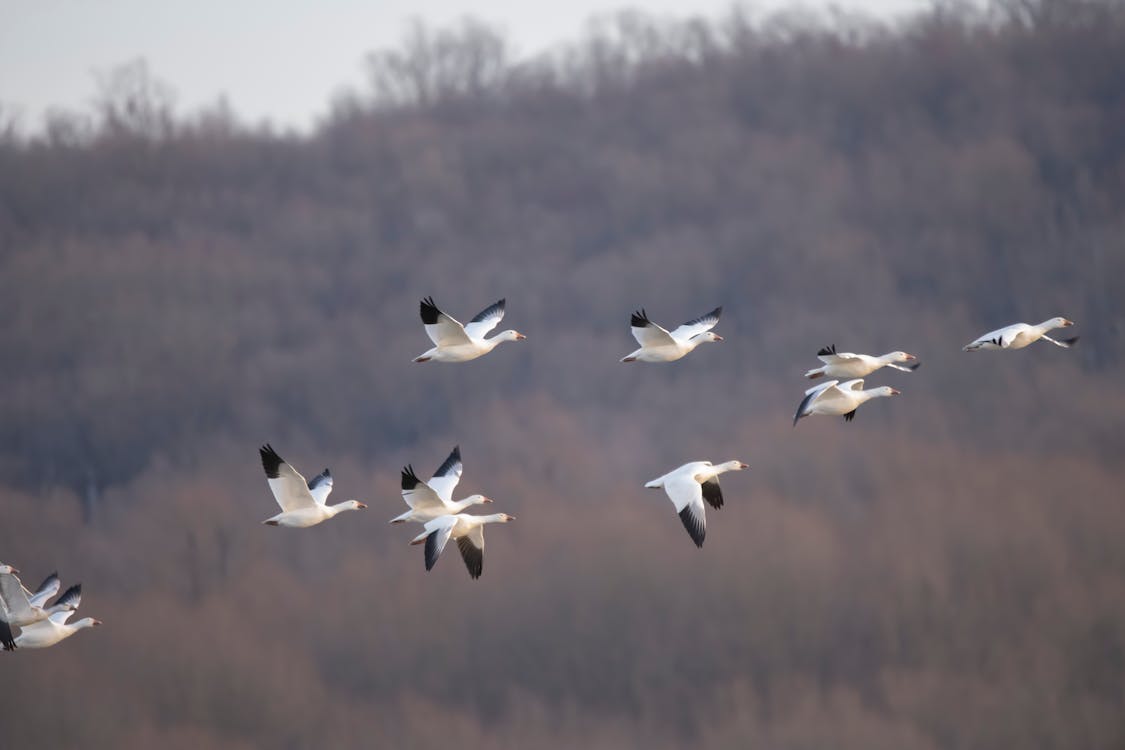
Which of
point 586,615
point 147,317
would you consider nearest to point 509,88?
point 147,317

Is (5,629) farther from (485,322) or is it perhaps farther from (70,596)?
(485,322)

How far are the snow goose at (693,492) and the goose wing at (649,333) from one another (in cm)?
143

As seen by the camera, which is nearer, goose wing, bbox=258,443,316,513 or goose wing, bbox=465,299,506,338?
goose wing, bbox=258,443,316,513

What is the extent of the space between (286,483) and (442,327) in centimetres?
253

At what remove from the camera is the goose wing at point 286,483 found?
2217 centimetres

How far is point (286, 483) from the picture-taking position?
22.4 meters

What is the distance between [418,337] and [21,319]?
12.9 metres

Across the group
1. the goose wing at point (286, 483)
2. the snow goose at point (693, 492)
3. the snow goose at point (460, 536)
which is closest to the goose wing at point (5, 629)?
the goose wing at point (286, 483)

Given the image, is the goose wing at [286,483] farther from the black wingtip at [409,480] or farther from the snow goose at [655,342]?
the snow goose at [655,342]

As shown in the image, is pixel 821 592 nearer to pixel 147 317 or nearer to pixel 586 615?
pixel 586 615

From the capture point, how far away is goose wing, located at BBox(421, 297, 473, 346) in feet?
71.8

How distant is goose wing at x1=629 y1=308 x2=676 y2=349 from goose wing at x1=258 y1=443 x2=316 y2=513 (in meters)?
4.12

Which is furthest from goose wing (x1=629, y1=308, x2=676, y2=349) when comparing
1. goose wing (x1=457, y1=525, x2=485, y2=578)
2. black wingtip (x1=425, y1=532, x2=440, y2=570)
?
black wingtip (x1=425, y1=532, x2=440, y2=570)

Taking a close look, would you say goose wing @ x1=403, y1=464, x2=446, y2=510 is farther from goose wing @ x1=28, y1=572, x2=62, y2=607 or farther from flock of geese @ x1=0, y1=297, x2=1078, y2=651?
goose wing @ x1=28, y1=572, x2=62, y2=607
